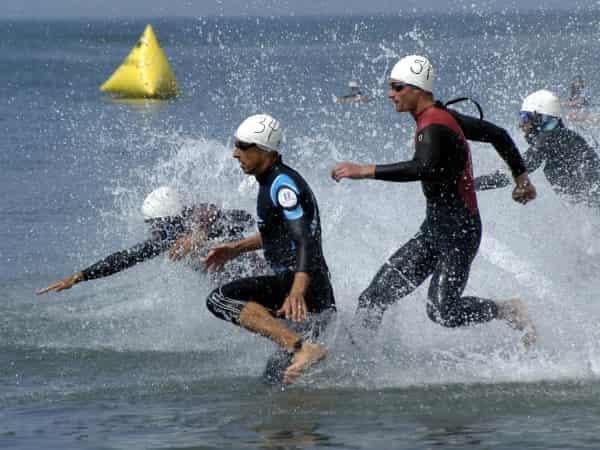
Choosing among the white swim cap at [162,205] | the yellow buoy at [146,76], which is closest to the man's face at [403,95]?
the white swim cap at [162,205]

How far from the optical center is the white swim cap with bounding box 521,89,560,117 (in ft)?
36.6

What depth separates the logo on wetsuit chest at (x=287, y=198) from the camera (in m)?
7.96

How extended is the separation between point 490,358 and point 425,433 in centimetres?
153

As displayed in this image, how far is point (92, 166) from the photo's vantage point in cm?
2414

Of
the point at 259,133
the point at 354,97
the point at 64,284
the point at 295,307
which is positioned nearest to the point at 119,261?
the point at 64,284

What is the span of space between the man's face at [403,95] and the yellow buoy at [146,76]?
2827 centimetres

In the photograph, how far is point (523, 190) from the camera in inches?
361

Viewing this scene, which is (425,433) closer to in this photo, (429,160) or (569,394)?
(569,394)

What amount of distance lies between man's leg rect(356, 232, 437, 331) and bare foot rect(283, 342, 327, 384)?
35.1 inches

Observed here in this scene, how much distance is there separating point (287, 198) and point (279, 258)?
53 cm

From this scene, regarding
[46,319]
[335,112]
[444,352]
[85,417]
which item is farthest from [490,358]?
[335,112]

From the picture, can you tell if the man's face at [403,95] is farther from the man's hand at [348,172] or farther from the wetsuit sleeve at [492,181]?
the wetsuit sleeve at [492,181]

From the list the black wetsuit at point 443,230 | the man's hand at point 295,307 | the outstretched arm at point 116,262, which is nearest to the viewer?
the man's hand at point 295,307

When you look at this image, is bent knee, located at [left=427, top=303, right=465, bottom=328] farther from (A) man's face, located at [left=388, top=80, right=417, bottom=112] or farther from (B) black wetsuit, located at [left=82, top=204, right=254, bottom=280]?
(B) black wetsuit, located at [left=82, top=204, right=254, bottom=280]
